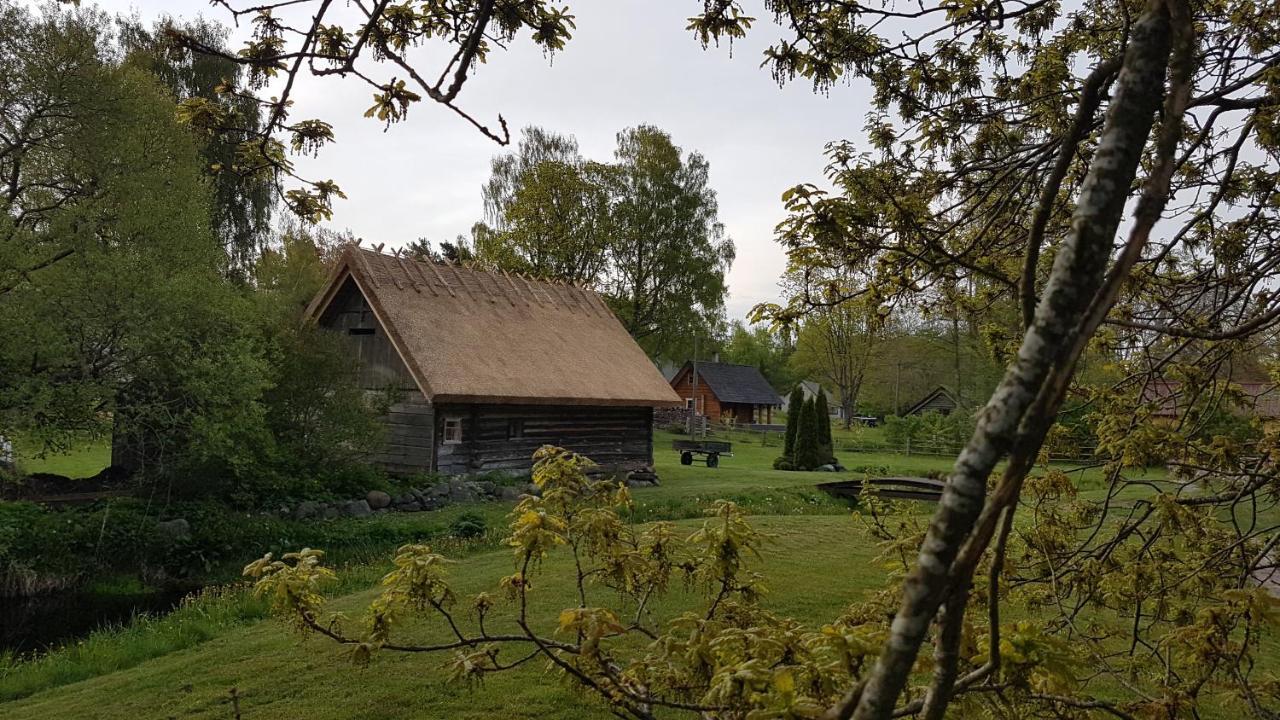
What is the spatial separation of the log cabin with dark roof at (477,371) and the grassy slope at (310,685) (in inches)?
365

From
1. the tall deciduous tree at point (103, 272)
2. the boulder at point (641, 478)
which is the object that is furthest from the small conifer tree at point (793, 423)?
the tall deciduous tree at point (103, 272)

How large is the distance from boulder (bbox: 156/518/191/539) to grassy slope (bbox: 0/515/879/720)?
5031 millimetres

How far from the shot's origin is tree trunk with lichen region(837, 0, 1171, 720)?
116cm

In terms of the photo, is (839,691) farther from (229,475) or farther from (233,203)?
(233,203)

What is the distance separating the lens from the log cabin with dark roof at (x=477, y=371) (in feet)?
56.8

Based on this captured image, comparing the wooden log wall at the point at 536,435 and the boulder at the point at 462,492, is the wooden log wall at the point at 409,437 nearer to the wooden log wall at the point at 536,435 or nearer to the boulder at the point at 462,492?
the wooden log wall at the point at 536,435

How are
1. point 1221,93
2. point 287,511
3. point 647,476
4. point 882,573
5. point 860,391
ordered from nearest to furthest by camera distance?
point 1221,93, point 882,573, point 287,511, point 647,476, point 860,391

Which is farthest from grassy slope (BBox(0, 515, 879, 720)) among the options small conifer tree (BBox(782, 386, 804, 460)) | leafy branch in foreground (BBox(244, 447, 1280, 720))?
small conifer tree (BBox(782, 386, 804, 460))

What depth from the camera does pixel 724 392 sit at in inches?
1986

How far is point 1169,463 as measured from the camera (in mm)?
4695

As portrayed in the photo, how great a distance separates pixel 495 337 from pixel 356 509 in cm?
619

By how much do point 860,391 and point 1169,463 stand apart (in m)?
47.4

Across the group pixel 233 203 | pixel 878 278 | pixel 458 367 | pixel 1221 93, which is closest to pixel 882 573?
pixel 878 278

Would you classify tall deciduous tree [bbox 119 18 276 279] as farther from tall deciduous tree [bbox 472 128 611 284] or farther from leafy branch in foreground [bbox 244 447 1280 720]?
leafy branch in foreground [bbox 244 447 1280 720]
